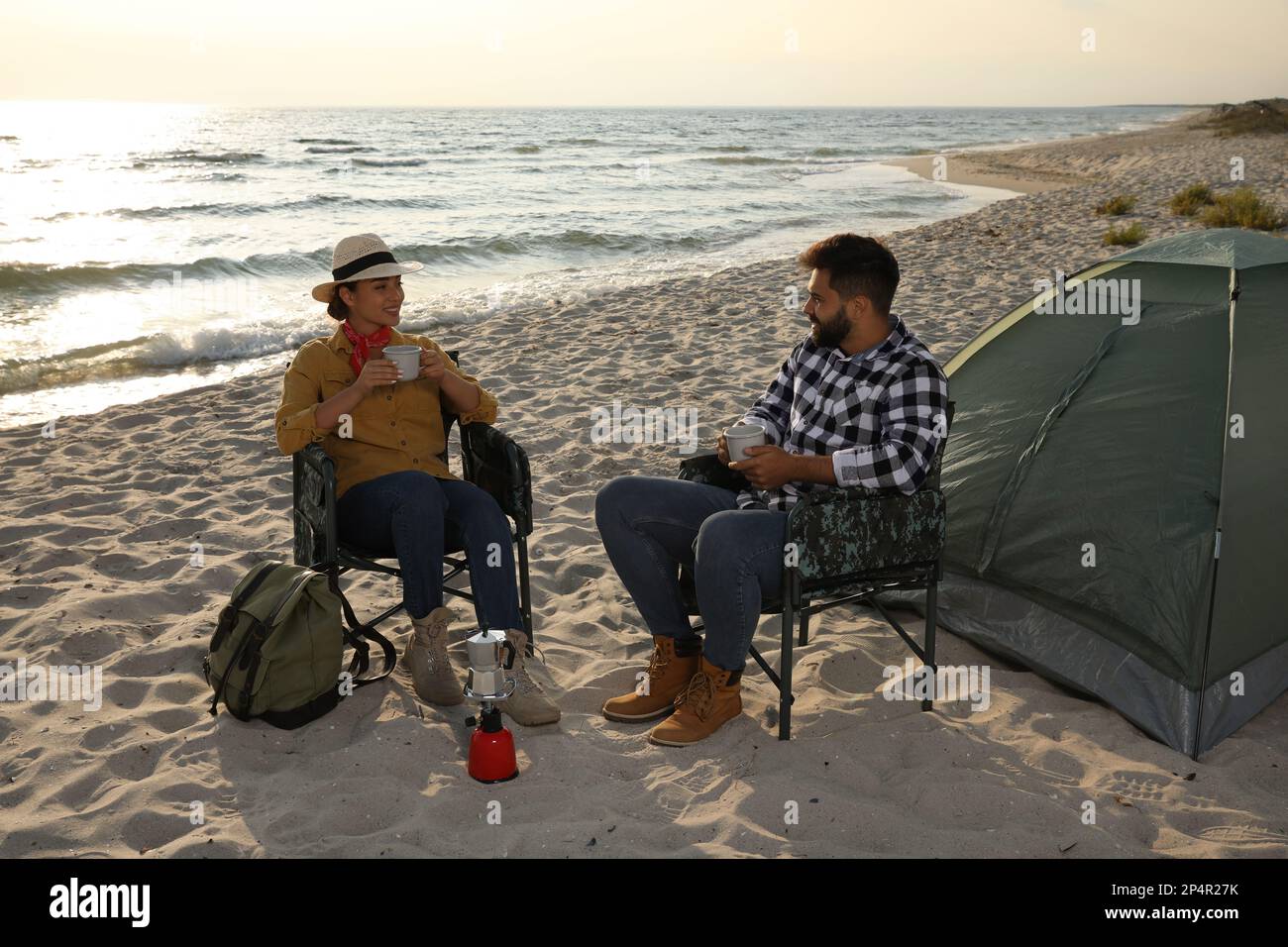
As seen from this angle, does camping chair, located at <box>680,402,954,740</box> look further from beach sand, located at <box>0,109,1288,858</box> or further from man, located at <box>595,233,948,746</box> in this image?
beach sand, located at <box>0,109,1288,858</box>

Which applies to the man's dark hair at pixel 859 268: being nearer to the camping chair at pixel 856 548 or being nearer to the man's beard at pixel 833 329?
the man's beard at pixel 833 329

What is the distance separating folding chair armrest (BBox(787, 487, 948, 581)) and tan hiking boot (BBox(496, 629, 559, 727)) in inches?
37.6

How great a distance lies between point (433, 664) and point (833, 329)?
175 cm

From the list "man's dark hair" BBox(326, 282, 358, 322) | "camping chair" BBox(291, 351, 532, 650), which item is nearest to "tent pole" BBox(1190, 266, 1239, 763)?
"camping chair" BBox(291, 351, 532, 650)

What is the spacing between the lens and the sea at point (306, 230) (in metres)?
9.46

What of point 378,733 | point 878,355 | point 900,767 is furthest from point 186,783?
point 878,355

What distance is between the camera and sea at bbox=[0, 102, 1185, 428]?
9461 millimetres

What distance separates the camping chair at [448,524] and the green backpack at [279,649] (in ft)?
0.61

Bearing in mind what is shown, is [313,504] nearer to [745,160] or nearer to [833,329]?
[833,329]

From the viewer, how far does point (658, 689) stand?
3449mm

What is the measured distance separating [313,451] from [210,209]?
1795 cm

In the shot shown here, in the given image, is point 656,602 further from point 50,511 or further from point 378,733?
point 50,511

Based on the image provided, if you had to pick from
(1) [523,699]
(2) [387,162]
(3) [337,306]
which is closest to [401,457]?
(3) [337,306]

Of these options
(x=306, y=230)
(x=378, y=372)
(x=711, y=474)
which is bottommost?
(x=711, y=474)
